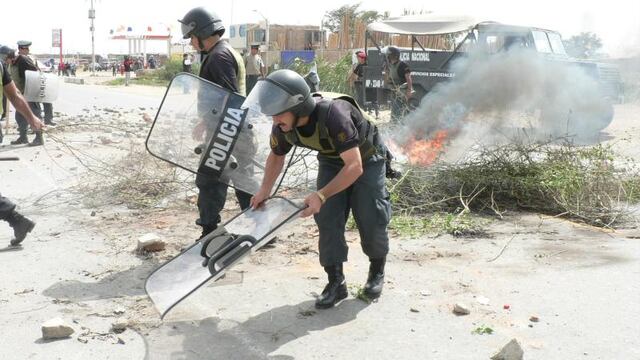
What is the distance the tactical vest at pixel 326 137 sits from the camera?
331 cm

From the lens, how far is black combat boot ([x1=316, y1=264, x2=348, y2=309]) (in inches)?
148

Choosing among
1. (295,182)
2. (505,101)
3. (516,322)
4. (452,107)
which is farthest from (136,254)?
(505,101)

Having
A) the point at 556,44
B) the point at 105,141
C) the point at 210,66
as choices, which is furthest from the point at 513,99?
the point at 210,66

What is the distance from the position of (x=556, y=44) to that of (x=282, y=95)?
10.8m

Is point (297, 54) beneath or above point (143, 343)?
above

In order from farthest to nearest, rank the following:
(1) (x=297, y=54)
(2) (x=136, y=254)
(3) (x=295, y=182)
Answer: (1) (x=297, y=54) → (3) (x=295, y=182) → (2) (x=136, y=254)

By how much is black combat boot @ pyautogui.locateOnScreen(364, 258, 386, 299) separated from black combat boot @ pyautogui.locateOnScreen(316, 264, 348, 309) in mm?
147

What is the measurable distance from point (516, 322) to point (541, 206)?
2715 mm

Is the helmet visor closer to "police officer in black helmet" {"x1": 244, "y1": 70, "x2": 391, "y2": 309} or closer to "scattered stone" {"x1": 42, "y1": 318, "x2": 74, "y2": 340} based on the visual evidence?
"police officer in black helmet" {"x1": 244, "y1": 70, "x2": 391, "y2": 309}

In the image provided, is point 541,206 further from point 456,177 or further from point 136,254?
point 136,254

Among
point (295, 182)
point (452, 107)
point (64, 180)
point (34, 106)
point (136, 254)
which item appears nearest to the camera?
point (136, 254)

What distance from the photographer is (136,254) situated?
4820 millimetres

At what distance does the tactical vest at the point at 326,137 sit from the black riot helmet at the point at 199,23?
1221mm

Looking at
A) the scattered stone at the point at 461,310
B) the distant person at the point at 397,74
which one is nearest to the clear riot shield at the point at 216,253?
the scattered stone at the point at 461,310
